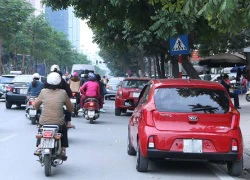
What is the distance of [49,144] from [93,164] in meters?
1.69

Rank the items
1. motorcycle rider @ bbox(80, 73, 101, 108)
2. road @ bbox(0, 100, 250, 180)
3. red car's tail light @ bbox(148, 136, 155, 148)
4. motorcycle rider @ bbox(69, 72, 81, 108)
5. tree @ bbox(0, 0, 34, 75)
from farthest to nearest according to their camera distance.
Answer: tree @ bbox(0, 0, 34, 75) < motorcycle rider @ bbox(69, 72, 81, 108) < motorcycle rider @ bbox(80, 73, 101, 108) < road @ bbox(0, 100, 250, 180) < red car's tail light @ bbox(148, 136, 155, 148)

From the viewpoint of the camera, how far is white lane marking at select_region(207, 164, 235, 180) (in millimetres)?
9023

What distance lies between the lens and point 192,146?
8.63m

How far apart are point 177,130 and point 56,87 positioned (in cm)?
224

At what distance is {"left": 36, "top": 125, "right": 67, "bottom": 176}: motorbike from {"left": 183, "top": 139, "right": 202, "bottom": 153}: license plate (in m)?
2.06

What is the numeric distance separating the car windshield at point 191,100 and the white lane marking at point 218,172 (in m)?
1.11

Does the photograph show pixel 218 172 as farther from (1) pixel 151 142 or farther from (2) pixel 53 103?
(2) pixel 53 103

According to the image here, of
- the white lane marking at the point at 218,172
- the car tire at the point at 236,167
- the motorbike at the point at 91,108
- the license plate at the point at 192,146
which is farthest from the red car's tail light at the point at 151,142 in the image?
the motorbike at the point at 91,108

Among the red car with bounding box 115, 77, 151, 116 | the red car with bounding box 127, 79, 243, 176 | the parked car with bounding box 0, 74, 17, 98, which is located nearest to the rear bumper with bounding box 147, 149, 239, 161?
the red car with bounding box 127, 79, 243, 176

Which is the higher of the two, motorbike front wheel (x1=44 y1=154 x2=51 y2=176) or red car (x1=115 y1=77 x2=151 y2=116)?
red car (x1=115 y1=77 x2=151 y2=116)

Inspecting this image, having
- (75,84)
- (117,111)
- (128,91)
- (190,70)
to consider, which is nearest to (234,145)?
(75,84)

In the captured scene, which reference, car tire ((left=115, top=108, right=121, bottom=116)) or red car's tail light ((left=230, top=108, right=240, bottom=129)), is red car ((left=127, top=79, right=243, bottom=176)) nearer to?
red car's tail light ((left=230, top=108, right=240, bottom=129))

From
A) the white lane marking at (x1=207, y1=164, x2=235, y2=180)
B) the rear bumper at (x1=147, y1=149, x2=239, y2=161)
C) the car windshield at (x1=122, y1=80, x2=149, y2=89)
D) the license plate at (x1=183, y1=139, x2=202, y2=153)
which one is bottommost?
the white lane marking at (x1=207, y1=164, x2=235, y2=180)

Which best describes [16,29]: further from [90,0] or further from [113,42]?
[90,0]
